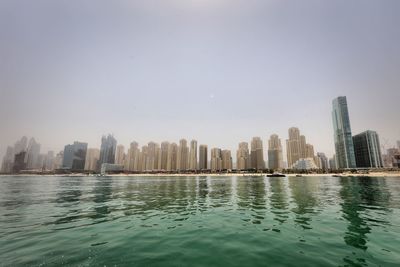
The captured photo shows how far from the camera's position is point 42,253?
37.9ft

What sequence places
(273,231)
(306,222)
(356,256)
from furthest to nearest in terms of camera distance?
(306,222)
(273,231)
(356,256)

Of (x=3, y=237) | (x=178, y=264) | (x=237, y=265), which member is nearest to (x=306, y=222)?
(x=237, y=265)

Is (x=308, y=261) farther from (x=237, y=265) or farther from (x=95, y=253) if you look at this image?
(x=95, y=253)

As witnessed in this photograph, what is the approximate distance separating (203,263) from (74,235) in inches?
428

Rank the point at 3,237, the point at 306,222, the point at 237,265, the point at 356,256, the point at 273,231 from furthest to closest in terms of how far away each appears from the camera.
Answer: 1. the point at 306,222
2. the point at 273,231
3. the point at 3,237
4. the point at 356,256
5. the point at 237,265

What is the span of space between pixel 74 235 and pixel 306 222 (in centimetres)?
1965

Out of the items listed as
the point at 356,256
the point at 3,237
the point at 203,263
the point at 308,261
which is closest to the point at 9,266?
the point at 3,237

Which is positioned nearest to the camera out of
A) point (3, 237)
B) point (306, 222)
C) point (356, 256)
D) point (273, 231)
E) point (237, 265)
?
point (237, 265)

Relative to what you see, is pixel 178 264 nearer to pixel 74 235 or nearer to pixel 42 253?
pixel 42 253

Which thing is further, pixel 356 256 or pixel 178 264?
pixel 356 256

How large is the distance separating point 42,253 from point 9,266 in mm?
1751

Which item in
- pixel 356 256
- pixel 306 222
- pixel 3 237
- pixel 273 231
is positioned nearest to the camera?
pixel 356 256

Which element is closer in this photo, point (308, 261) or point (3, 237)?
point (308, 261)

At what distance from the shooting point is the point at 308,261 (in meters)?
10.3
